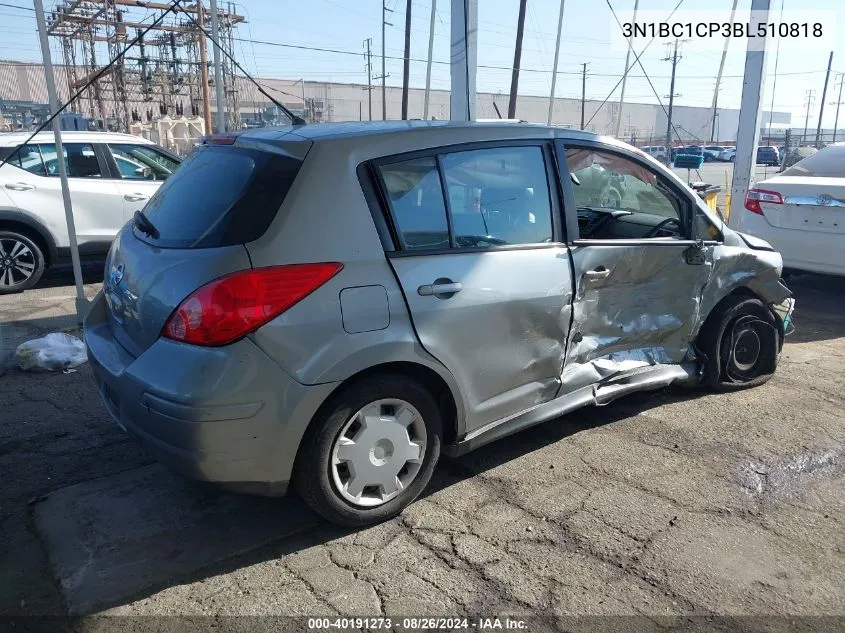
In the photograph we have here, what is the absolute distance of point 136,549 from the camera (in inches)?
112

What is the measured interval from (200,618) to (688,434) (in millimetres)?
2851

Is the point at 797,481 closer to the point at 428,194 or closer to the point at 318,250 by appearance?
the point at 428,194

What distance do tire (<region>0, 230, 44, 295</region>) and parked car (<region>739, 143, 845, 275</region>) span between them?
767 centimetres

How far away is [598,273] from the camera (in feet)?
11.9

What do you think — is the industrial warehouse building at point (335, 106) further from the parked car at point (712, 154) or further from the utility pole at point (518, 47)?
the utility pole at point (518, 47)

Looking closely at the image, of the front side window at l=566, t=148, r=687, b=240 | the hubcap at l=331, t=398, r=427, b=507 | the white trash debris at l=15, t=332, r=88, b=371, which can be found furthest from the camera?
the white trash debris at l=15, t=332, r=88, b=371

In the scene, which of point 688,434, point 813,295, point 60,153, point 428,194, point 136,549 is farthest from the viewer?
point 813,295

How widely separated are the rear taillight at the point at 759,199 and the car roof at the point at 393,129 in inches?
160

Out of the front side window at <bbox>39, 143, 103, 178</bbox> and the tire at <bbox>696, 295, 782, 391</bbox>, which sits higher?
the front side window at <bbox>39, 143, 103, 178</bbox>

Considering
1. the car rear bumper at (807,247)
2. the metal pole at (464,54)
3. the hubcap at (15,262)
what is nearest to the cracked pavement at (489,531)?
the car rear bumper at (807,247)

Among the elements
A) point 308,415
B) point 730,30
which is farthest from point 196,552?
point 730,30

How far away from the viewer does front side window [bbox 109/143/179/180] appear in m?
8.15

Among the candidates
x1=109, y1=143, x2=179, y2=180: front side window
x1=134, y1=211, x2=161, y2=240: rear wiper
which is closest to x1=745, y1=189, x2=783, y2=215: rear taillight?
x1=134, y1=211, x2=161, y2=240: rear wiper

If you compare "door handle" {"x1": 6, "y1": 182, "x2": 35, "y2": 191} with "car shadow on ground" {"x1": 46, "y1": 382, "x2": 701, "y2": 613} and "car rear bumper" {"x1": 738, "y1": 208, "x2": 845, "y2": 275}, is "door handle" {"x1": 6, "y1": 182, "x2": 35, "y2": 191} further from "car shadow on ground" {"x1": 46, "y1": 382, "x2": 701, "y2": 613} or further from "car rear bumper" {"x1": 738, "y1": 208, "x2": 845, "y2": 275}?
"car rear bumper" {"x1": 738, "y1": 208, "x2": 845, "y2": 275}
